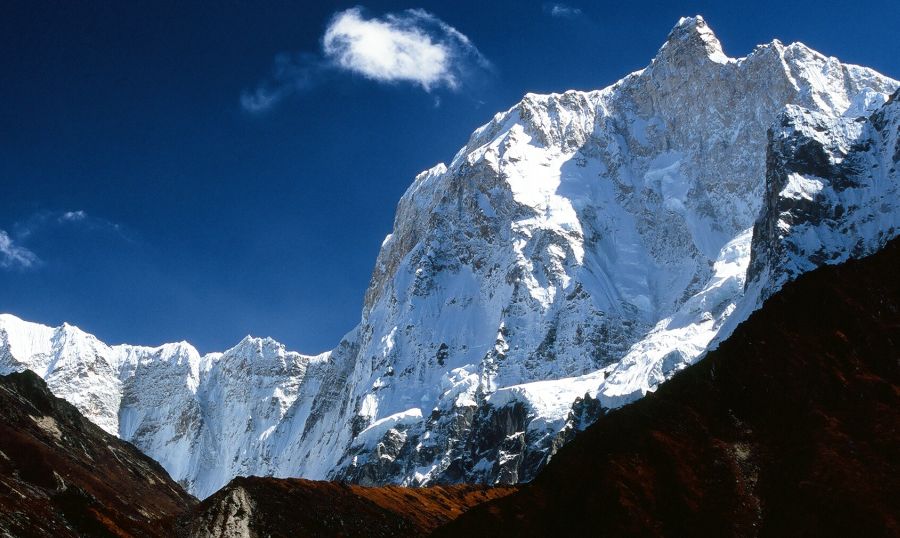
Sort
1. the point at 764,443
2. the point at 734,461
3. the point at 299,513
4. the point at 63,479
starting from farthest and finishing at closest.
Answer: the point at 299,513
the point at 63,479
the point at 764,443
the point at 734,461

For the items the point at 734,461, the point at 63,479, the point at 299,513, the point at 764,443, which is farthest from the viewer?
the point at 299,513

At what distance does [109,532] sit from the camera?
10550 centimetres

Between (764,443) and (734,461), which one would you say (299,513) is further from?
(764,443)

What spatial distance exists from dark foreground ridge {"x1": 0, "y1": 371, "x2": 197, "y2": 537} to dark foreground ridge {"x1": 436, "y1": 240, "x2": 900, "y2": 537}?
36067 mm

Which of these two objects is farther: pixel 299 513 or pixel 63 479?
pixel 299 513

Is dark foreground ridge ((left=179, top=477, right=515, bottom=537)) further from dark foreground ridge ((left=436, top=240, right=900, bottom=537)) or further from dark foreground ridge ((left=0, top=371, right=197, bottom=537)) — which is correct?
dark foreground ridge ((left=436, top=240, right=900, bottom=537))

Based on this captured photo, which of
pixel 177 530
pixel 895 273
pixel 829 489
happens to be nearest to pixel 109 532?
pixel 177 530

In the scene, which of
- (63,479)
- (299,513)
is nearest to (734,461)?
(299,513)

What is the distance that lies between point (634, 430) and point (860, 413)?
60.7 ft

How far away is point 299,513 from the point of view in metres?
124

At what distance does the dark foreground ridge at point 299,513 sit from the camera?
11756 centimetres

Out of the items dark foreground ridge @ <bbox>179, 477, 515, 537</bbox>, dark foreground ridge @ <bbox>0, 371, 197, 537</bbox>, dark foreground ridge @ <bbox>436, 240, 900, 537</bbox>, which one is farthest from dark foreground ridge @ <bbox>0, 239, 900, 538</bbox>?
dark foreground ridge @ <bbox>0, 371, 197, 537</bbox>

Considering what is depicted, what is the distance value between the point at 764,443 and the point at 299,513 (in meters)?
57.3

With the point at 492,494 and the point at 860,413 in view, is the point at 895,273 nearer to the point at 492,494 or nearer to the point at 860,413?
the point at 860,413
